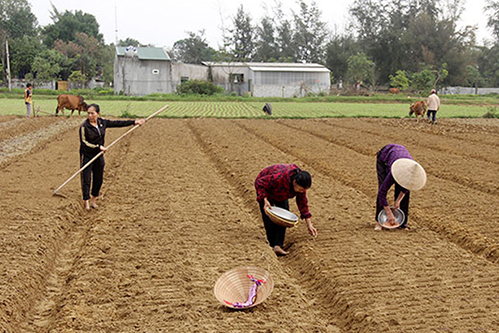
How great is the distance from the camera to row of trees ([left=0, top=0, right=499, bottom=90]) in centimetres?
5834

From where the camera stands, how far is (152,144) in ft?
52.9

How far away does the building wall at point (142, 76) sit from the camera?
51.8 meters

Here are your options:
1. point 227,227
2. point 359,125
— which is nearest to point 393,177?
point 227,227

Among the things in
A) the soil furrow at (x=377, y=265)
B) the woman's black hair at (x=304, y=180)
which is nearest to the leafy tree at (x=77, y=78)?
the soil furrow at (x=377, y=265)

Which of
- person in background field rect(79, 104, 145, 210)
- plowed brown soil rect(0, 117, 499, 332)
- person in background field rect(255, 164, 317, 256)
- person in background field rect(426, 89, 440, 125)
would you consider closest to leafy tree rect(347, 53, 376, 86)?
person in background field rect(426, 89, 440, 125)

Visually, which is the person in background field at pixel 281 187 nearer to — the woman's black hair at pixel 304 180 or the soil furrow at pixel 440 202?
the woman's black hair at pixel 304 180

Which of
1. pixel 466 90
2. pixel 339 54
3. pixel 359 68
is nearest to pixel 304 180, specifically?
pixel 359 68

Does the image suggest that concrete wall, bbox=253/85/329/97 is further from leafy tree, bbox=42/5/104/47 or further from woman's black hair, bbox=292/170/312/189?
woman's black hair, bbox=292/170/312/189

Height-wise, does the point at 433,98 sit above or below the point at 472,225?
above

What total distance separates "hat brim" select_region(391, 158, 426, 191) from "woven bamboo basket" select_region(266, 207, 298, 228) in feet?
4.70

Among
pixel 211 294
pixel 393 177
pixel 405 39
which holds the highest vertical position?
pixel 405 39

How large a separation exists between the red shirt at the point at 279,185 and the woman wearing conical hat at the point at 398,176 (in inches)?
48.1

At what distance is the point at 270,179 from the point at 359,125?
1815cm

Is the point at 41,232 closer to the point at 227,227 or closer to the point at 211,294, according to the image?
the point at 227,227
